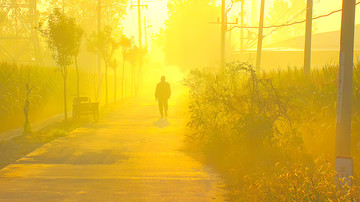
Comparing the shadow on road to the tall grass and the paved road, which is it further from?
the tall grass

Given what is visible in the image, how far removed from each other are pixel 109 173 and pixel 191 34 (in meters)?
62.2

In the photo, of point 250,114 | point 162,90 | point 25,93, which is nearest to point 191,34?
point 162,90

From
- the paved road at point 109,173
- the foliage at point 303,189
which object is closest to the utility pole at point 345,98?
the foliage at point 303,189

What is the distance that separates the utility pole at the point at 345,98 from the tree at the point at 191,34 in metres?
60.3

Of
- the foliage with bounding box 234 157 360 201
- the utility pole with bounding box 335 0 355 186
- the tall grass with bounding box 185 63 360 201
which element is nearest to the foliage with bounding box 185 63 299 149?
the tall grass with bounding box 185 63 360 201

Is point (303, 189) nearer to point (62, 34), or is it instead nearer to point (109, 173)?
point (109, 173)

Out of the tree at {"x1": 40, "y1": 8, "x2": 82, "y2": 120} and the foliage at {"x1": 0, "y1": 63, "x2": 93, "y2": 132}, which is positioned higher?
the tree at {"x1": 40, "y1": 8, "x2": 82, "y2": 120}

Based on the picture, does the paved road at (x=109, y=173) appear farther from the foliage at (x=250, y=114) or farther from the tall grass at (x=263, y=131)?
the foliage at (x=250, y=114)

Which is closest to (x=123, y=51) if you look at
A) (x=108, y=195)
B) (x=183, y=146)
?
(x=183, y=146)

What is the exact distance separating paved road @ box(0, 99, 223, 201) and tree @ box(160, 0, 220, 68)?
54.5 metres

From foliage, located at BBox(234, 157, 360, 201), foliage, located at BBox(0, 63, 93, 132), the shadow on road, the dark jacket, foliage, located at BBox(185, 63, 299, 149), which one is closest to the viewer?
foliage, located at BBox(234, 157, 360, 201)

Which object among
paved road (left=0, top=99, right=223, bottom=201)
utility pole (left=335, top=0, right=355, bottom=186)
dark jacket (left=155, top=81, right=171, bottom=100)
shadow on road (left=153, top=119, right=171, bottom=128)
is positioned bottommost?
shadow on road (left=153, top=119, right=171, bottom=128)

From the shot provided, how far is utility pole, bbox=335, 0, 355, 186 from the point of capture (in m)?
6.94

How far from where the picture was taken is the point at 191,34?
7081 centimetres
